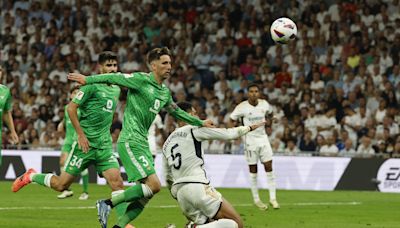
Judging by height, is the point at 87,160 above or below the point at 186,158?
below

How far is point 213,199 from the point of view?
1206cm

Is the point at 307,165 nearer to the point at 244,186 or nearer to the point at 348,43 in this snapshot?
the point at 244,186

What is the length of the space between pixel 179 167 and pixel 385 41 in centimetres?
1871

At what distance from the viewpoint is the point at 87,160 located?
50.6 feet

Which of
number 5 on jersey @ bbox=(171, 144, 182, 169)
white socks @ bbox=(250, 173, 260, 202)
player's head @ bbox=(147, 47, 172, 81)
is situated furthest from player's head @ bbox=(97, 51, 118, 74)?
white socks @ bbox=(250, 173, 260, 202)

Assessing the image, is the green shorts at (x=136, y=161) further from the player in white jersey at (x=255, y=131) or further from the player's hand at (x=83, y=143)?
the player in white jersey at (x=255, y=131)

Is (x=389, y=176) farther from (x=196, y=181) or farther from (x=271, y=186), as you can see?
(x=196, y=181)

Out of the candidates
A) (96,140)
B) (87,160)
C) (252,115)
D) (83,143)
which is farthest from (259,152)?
(83,143)

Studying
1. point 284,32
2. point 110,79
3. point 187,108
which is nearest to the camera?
point 110,79

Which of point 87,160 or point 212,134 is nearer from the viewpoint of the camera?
point 212,134

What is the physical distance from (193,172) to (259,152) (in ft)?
29.6

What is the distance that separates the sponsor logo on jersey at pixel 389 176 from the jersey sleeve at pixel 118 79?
14.2m

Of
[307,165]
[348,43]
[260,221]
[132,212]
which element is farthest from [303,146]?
[132,212]

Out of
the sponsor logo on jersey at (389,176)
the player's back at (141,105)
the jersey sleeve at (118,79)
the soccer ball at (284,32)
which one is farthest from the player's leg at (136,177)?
the sponsor logo on jersey at (389,176)
